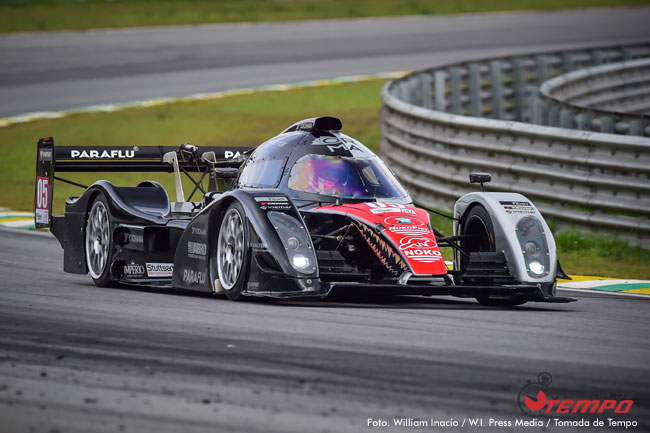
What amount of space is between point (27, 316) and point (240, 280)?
1.75m

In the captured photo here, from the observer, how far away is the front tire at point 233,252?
10.0m

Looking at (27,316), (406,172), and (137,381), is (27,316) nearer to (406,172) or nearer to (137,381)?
(137,381)

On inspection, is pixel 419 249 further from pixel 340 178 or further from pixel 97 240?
pixel 97 240

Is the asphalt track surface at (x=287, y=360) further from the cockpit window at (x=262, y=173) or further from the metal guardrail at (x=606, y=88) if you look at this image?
the metal guardrail at (x=606, y=88)

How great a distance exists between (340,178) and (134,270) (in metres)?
2.39

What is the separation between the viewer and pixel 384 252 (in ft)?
33.1

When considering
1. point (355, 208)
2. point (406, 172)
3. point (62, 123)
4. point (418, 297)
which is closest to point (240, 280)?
point (355, 208)

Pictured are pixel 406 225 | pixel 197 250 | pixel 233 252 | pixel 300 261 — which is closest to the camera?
pixel 300 261

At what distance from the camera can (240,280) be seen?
33.0 ft

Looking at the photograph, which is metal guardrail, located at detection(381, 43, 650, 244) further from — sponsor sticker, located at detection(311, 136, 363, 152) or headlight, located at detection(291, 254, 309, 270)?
headlight, located at detection(291, 254, 309, 270)

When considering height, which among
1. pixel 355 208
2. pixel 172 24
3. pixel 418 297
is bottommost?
pixel 418 297

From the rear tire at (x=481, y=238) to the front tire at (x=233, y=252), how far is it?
2.22 meters

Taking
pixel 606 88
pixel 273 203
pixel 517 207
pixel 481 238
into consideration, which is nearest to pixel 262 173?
pixel 273 203

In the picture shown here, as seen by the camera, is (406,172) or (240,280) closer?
(240,280)
